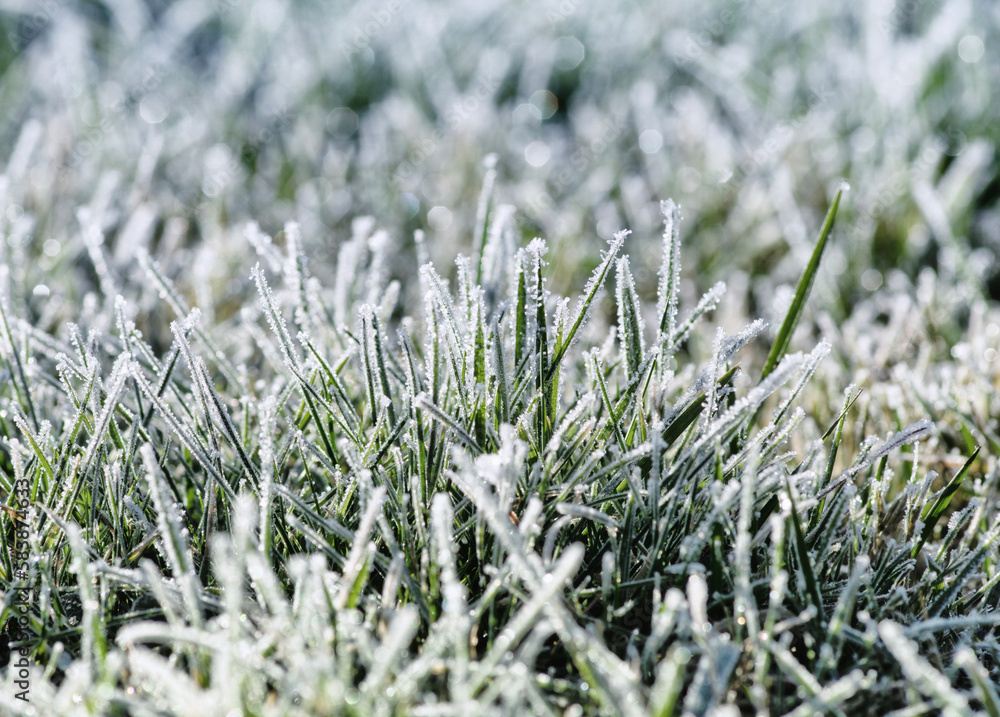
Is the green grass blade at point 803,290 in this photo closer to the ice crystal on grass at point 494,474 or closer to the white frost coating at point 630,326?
the ice crystal on grass at point 494,474

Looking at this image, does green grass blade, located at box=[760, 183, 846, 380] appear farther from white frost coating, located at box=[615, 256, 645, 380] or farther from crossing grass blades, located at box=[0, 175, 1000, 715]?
white frost coating, located at box=[615, 256, 645, 380]

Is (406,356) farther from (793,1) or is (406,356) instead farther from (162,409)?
(793,1)

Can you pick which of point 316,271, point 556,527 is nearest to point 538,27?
point 316,271

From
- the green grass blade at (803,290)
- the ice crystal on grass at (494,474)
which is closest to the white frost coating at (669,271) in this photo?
the ice crystal on grass at (494,474)

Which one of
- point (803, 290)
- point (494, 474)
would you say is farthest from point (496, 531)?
point (803, 290)

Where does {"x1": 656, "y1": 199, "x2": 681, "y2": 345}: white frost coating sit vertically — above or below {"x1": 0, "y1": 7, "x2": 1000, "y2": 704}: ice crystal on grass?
above

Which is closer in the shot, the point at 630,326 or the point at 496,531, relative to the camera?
the point at 496,531

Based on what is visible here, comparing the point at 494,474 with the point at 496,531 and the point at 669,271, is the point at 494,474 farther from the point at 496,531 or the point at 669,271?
the point at 669,271

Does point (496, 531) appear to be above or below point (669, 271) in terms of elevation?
below

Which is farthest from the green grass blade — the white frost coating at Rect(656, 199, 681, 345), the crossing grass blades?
the white frost coating at Rect(656, 199, 681, 345)

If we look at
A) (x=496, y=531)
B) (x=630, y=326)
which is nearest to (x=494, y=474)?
(x=496, y=531)

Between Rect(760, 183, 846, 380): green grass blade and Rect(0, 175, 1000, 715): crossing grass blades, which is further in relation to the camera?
Rect(760, 183, 846, 380): green grass blade
